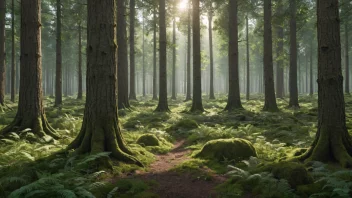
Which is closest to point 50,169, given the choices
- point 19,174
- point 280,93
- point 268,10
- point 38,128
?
point 19,174

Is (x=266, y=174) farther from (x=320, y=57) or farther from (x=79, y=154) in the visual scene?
(x=79, y=154)

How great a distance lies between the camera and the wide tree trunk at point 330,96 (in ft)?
19.2

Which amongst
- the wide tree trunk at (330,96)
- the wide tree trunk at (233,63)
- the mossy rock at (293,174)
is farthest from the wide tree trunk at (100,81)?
the wide tree trunk at (233,63)

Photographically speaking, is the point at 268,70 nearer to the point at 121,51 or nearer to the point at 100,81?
the point at 121,51

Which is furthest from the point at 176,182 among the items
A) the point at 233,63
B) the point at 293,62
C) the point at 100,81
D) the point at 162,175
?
the point at 293,62

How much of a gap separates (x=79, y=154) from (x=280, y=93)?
28622 millimetres

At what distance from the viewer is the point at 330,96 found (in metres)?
5.93

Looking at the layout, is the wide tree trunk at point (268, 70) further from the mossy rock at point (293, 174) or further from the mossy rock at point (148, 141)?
the mossy rock at point (293, 174)

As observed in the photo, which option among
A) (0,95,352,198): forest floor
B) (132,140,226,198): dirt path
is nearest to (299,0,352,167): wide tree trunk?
(0,95,352,198): forest floor

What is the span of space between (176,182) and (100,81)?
2917 mm

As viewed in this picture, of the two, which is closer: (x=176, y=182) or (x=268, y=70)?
(x=176, y=182)

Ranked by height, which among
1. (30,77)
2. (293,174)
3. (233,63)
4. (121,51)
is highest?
(121,51)

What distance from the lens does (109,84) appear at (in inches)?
255

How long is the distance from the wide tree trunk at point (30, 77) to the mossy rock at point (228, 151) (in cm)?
484
